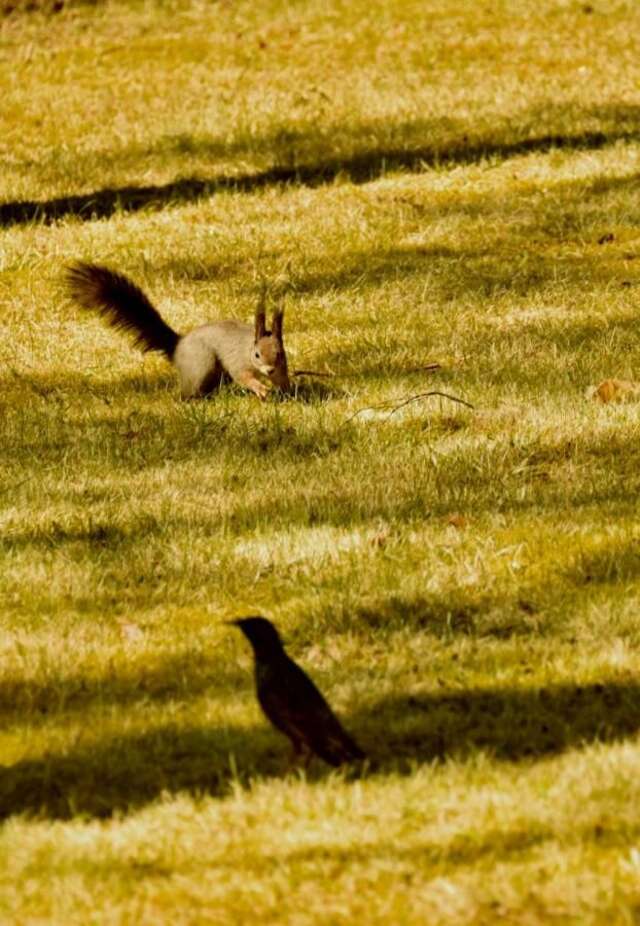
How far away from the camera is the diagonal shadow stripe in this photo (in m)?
11.7

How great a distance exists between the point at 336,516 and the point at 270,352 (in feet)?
5.29

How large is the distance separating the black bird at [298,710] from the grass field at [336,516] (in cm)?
7

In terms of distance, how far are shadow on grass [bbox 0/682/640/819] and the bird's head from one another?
266 millimetres

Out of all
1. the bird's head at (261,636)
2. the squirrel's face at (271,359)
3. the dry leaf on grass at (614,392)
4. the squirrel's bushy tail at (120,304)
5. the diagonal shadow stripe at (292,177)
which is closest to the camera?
the bird's head at (261,636)

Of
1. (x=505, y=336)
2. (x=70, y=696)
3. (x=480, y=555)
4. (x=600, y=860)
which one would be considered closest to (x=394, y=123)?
(x=505, y=336)

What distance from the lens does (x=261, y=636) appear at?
406cm

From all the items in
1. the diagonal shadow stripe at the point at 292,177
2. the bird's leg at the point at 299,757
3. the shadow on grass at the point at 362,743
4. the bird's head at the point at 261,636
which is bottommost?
the diagonal shadow stripe at the point at 292,177

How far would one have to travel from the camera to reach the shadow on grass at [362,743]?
400 cm

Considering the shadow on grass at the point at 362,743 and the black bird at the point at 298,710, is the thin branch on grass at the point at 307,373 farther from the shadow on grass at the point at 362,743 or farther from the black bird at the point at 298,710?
the black bird at the point at 298,710

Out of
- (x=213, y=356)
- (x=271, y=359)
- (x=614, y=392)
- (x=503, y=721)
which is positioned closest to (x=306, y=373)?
(x=213, y=356)

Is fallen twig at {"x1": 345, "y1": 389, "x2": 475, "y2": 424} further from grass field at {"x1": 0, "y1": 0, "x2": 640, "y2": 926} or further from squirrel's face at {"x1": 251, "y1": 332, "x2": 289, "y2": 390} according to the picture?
squirrel's face at {"x1": 251, "y1": 332, "x2": 289, "y2": 390}

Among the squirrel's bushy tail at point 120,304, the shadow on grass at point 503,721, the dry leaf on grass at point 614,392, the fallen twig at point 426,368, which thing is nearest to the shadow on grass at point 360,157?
the squirrel's bushy tail at point 120,304

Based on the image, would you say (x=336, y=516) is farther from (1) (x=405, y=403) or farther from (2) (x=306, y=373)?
(2) (x=306, y=373)

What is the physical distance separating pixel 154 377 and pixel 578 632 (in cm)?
386
